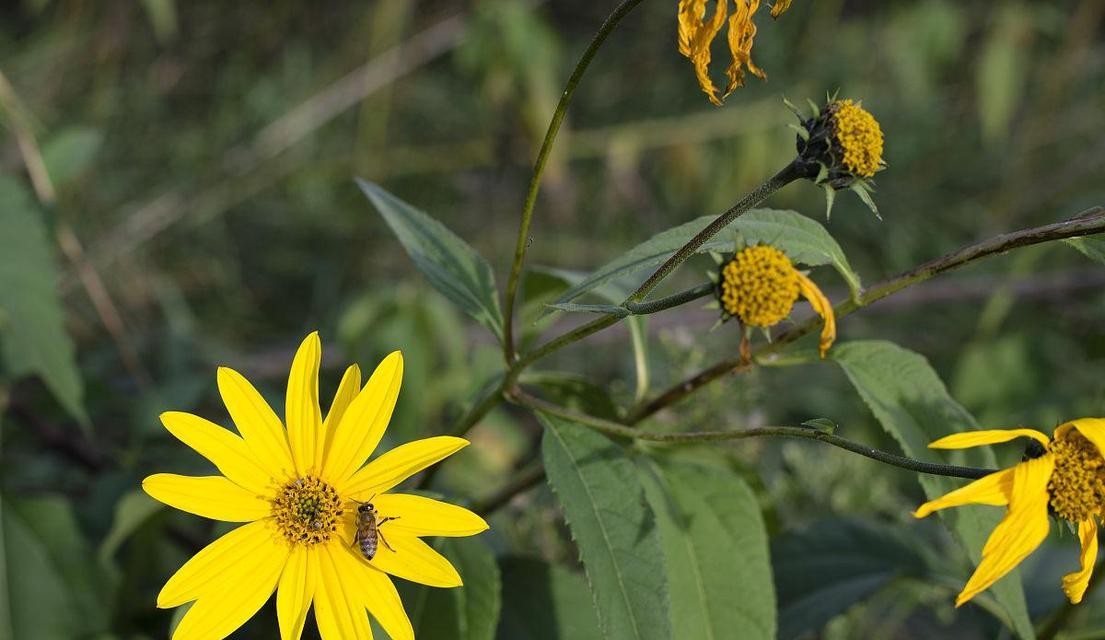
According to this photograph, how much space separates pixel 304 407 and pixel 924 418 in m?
0.41

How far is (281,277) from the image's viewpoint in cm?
238

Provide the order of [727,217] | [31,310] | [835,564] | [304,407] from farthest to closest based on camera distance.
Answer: [31,310], [835,564], [304,407], [727,217]

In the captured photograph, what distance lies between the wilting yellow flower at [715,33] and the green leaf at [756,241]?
10 cm

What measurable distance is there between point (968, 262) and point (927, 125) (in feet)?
7.05

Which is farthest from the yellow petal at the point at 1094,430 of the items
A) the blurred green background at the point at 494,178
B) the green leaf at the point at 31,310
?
the green leaf at the point at 31,310

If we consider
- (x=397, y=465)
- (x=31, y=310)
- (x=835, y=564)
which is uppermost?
(x=31, y=310)

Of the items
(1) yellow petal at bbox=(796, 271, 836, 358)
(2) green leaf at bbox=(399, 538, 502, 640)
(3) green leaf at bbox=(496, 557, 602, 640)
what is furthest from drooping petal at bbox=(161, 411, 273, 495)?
(1) yellow petal at bbox=(796, 271, 836, 358)

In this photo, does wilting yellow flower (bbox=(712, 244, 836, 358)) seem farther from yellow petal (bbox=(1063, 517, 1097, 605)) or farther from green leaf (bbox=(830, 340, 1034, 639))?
yellow petal (bbox=(1063, 517, 1097, 605))

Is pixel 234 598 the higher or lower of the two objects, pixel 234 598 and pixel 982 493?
the higher

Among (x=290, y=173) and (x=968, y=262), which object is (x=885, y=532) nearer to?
(x=968, y=262)

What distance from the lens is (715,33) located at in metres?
0.56

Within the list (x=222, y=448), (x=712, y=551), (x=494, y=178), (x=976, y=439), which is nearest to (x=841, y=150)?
(x=976, y=439)

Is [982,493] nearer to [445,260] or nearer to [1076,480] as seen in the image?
[1076,480]

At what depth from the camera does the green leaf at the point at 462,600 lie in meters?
0.69
